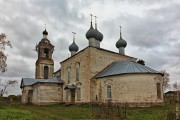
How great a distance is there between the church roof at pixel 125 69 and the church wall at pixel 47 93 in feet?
24.2

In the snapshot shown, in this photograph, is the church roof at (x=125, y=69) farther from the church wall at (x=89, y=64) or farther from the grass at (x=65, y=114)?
the grass at (x=65, y=114)

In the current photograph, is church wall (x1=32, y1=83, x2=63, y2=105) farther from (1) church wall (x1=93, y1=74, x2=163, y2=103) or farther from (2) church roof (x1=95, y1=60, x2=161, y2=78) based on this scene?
(1) church wall (x1=93, y1=74, x2=163, y2=103)

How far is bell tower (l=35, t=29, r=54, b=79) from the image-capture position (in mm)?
36503

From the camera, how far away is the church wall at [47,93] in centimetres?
2744

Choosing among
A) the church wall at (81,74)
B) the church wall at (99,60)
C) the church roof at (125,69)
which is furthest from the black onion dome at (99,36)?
the church roof at (125,69)

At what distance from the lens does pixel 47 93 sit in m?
27.9

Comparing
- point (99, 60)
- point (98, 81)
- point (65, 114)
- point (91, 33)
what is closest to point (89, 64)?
point (99, 60)

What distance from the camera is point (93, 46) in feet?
82.7

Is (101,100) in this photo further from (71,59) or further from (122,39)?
(122,39)

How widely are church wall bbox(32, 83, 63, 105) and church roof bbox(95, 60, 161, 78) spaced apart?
7365mm

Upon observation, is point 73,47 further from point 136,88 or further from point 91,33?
point 136,88

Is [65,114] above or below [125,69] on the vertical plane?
below

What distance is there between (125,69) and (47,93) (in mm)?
11486

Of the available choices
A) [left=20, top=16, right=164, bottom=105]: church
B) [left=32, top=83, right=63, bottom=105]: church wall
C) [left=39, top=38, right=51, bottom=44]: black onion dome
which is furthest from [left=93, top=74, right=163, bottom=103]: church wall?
[left=39, top=38, right=51, bottom=44]: black onion dome
